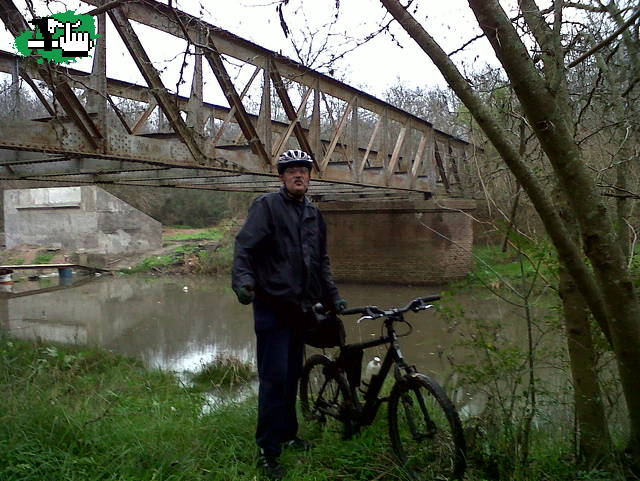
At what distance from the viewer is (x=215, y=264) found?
2269 centimetres

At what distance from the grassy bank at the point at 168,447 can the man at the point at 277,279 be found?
302 millimetres

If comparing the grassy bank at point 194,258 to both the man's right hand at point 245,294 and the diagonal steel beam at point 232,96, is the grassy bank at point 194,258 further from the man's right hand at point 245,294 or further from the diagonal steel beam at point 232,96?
the man's right hand at point 245,294

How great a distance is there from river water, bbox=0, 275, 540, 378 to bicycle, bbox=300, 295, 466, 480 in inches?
76.9

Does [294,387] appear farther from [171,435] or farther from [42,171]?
[42,171]

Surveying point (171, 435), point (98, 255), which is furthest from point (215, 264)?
point (171, 435)

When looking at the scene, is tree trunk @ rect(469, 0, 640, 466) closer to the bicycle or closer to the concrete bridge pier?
the bicycle

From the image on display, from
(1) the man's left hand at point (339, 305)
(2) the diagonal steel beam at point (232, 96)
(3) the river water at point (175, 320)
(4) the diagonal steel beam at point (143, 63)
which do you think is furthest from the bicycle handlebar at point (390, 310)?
(2) the diagonal steel beam at point (232, 96)

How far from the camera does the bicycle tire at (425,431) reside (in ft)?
9.62

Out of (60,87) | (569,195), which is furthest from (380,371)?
(60,87)

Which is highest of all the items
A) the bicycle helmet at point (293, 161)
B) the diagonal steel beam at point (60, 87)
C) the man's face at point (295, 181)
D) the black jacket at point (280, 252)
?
the diagonal steel beam at point (60, 87)

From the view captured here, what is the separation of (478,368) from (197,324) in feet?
29.7

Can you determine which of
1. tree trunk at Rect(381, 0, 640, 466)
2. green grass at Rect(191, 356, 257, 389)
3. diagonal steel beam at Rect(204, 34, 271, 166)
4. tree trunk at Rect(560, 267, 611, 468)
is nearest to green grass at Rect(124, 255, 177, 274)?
diagonal steel beam at Rect(204, 34, 271, 166)

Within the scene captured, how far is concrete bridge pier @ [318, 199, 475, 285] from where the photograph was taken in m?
16.5

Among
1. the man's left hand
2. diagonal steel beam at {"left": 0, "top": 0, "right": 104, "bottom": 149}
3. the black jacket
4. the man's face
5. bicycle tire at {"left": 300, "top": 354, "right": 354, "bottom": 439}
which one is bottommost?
bicycle tire at {"left": 300, "top": 354, "right": 354, "bottom": 439}
